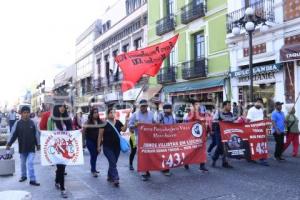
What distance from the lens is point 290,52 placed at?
16391mm

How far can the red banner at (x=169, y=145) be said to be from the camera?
29.1 ft

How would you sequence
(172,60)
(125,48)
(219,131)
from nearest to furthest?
(219,131) → (172,60) → (125,48)

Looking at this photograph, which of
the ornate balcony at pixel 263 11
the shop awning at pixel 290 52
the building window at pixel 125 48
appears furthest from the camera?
the building window at pixel 125 48

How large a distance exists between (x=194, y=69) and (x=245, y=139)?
13.2 meters

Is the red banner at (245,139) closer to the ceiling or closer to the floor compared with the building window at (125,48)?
closer to the floor

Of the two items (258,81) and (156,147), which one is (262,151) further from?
(258,81)

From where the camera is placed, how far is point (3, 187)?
839cm

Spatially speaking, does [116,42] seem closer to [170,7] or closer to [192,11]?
[170,7]

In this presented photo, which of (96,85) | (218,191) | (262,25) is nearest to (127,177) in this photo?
(218,191)

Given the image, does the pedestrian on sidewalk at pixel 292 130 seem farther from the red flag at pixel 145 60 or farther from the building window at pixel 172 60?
the building window at pixel 172 60

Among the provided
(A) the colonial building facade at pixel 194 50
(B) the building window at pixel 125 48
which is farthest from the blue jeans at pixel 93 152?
(B) the building window at pixel 125 48

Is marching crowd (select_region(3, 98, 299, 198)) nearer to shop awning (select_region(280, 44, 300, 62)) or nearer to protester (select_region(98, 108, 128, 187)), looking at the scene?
protester (select_region(98, 108, 128, 187))

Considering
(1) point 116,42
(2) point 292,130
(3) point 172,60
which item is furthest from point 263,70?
(1) point 116,42

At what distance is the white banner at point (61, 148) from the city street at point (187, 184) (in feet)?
1.85
